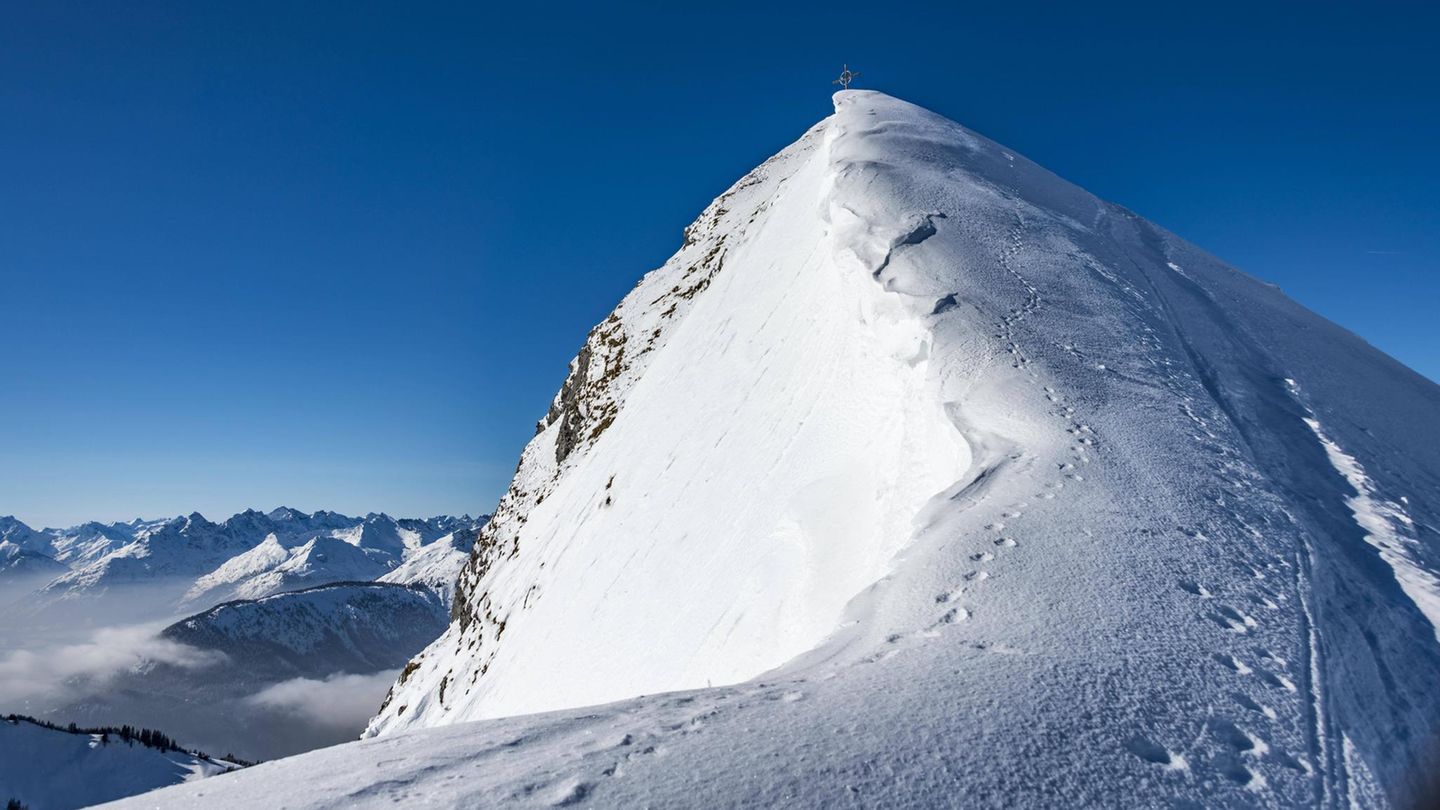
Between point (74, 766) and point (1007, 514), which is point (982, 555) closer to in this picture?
point (1007, 514)

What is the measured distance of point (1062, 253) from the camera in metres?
13.1

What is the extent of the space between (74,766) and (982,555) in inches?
5358

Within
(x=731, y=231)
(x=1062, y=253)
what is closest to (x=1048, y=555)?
(x=1062, y=253)

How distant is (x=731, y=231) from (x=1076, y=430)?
26.7 m

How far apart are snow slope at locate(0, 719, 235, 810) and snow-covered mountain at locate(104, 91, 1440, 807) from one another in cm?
10769

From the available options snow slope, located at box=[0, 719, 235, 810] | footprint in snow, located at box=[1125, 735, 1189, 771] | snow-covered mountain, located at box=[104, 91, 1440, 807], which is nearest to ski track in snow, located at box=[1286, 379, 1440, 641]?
snow-covered mountain, located at box=[104, 91, 1440, 807]

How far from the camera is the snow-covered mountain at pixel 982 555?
3453 mm

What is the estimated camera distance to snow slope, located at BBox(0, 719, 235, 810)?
306 ft

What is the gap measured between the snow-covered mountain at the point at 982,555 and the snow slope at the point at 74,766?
4240 inches

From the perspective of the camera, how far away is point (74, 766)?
322 ft

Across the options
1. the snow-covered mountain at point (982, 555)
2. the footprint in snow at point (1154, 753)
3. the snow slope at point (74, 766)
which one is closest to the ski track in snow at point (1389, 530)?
the snow-covered mountain at point (982, 555)

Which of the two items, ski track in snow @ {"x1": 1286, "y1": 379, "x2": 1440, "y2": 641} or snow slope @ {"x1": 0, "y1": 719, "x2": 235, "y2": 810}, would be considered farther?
snow slope @ {"x1": 0, "y1": 719, "x2": 235, "y2": 810}

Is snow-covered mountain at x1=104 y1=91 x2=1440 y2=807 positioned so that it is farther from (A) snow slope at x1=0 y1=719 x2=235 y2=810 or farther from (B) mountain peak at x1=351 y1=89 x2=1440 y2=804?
(A) snow slope at x1=0 y1=719 x2=235 y2=810

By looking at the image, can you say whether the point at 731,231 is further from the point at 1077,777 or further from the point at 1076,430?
the point at 1077,777
